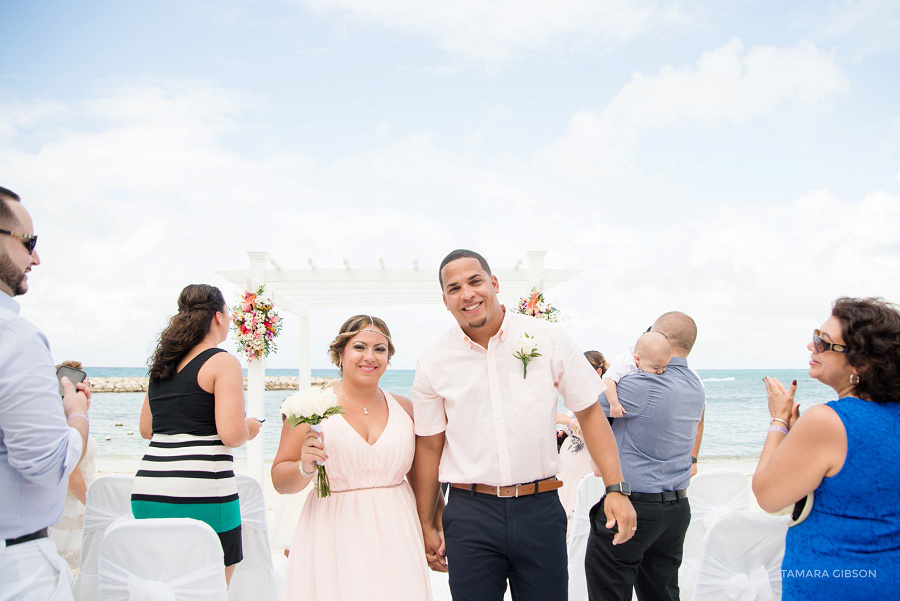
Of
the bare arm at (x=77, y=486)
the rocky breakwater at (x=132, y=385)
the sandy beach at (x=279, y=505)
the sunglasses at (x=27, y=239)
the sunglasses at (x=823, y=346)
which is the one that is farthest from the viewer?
the rocky breakwater at (x=132, y=385)

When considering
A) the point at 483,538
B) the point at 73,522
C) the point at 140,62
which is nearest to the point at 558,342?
the point at 483,538

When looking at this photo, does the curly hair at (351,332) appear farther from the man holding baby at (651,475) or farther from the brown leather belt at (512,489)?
the man holding baby at (651,475)

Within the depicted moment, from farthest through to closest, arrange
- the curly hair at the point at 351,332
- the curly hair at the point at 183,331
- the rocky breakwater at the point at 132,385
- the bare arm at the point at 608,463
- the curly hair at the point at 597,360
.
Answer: the rocky breakwater at the point at 132,385 < the curly hair at the point at 597,360 < the curly hair at the point at 183,331 < the curly hair at the point at 351,332 < the bare arm at the point at 608,463

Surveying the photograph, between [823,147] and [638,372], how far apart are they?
25.0 metres

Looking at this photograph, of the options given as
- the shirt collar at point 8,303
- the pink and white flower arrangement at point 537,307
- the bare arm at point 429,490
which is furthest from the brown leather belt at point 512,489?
the pink and white flower arrangement at point 537,307

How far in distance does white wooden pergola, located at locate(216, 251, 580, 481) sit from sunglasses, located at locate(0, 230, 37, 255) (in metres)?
5.78

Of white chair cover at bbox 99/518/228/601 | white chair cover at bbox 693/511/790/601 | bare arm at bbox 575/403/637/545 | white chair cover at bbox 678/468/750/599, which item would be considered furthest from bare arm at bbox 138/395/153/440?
white chair cover at bbox 678/468/750/599

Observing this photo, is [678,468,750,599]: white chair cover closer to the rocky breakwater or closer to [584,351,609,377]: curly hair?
[584,351,609,377]: curly hair

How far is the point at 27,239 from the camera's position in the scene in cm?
196

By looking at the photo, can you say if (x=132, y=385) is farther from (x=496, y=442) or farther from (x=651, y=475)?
(x=496, y=442)

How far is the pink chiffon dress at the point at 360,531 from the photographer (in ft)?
9.22

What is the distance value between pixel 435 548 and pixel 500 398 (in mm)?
809

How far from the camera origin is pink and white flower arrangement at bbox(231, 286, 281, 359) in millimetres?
7535

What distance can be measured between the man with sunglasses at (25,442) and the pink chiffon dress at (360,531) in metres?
1.12
